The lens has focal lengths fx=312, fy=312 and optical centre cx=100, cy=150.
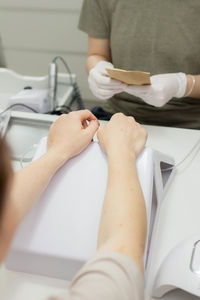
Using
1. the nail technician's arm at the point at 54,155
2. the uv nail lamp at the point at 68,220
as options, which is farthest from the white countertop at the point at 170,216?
the nail technician's arm at the point at 54,155

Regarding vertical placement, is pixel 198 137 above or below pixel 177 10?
below

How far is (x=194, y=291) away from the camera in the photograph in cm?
49

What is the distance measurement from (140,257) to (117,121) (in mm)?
366

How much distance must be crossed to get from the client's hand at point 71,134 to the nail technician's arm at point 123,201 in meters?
0.04

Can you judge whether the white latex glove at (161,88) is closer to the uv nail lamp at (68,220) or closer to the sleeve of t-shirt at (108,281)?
the uv nail lamp at (68,220)

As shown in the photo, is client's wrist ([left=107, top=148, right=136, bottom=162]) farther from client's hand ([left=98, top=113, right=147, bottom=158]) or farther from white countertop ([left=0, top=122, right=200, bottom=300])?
white countertop ([left=0, top=122, right=200, bottom=300])

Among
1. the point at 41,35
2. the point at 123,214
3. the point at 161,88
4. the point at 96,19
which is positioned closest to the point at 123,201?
the point at 123,214

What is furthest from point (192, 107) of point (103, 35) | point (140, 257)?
point (140, 257)

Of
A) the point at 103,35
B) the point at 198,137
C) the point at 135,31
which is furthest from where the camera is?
the point at 103,35

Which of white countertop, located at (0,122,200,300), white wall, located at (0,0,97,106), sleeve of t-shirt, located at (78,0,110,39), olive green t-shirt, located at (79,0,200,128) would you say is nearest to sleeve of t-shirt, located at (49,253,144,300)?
white countertop, located at (0,122,200,300)

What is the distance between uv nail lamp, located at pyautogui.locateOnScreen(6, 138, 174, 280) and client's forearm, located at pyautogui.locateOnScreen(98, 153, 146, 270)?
3 centimetres

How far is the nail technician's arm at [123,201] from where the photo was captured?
50cm

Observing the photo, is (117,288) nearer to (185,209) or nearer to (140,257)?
(140,257)

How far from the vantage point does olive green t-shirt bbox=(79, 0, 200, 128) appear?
3.42ft
